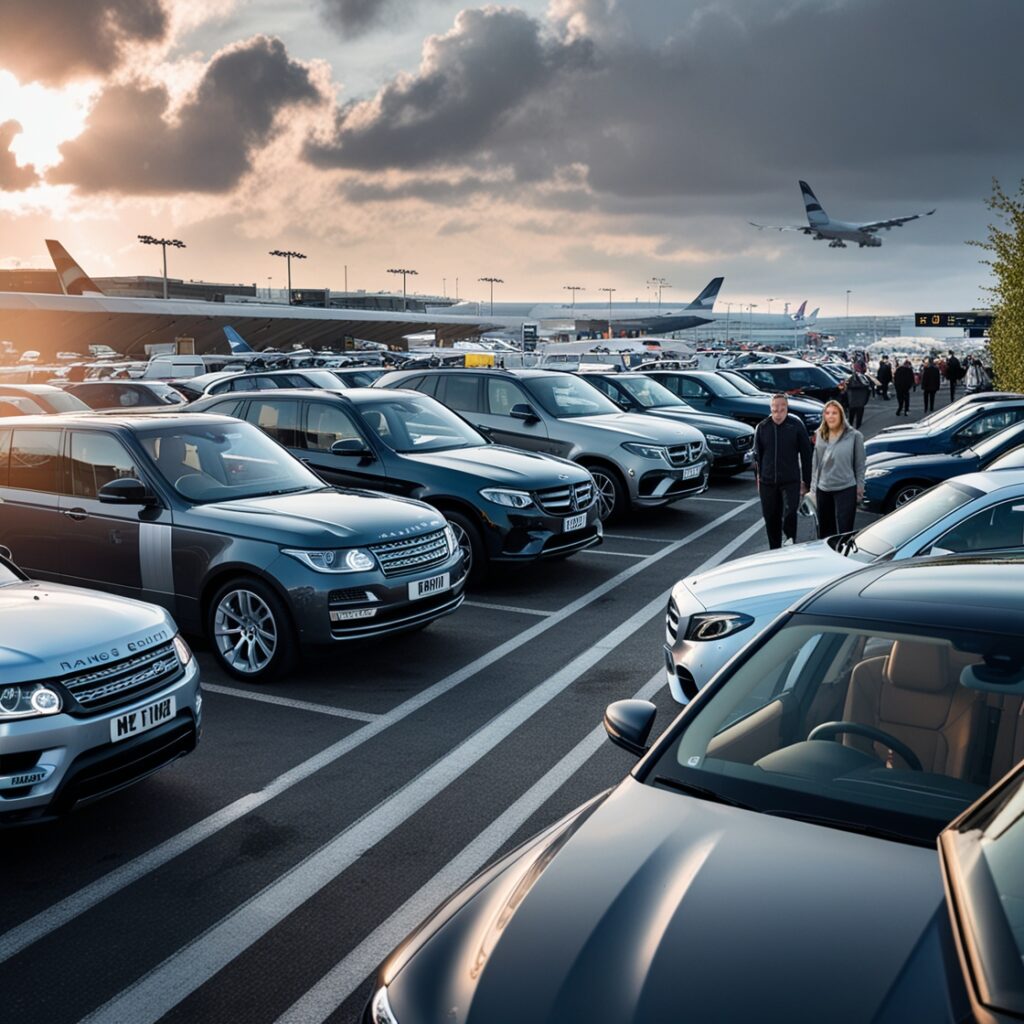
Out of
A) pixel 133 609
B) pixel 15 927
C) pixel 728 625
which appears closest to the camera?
pixel 15 927

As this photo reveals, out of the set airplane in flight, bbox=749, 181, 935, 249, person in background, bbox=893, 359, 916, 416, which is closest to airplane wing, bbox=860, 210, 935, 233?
airplane in flight, bbox=749, 181, 935, 249

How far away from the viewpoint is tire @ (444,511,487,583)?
1020 centimetres

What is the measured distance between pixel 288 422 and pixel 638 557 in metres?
4.14

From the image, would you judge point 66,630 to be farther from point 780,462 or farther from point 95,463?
point 780,462

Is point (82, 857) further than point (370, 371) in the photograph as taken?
No

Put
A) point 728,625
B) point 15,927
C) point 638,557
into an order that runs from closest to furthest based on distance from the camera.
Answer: point 15,927
point 728,625
point 638,557

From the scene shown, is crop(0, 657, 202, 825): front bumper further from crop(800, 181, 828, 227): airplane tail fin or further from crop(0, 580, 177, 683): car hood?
crop(800, 181, 828, 227): airplane tail fin

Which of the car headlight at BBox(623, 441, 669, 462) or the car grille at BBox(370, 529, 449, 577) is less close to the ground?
the car headlight at BBox(623, 441, 669, 462)

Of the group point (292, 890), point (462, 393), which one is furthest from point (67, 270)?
point (292, 890)

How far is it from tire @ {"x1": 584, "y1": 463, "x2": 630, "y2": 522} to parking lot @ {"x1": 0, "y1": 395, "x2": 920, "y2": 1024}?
502cm

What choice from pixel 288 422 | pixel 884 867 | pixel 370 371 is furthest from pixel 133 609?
pixel 370 371

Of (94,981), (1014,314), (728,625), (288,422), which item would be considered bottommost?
(94,981)

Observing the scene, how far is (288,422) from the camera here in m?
11.0

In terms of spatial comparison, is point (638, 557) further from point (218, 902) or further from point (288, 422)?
point (218, 902)
